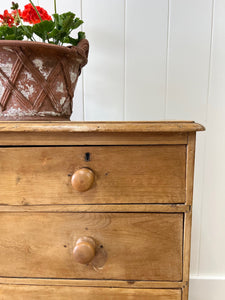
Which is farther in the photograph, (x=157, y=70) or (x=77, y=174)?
(x=157, y=70)

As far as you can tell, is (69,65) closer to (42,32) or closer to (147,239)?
(42,32)

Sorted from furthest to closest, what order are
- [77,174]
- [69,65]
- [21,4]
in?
[21,4]
[69,65]
[77,174]

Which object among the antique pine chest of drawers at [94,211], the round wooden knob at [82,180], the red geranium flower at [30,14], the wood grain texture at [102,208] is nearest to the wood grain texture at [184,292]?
the antique pine chest of drawers at [94,211]

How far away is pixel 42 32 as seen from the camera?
1.94ft

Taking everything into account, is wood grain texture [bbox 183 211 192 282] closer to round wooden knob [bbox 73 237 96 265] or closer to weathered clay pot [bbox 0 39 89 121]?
round wooden knob [bbox 73 237 96 265]

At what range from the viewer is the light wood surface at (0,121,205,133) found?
489 mm

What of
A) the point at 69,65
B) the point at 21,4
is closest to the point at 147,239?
the point at 69,65

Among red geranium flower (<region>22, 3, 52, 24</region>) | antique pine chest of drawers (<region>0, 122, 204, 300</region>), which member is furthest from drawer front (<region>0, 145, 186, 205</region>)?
red geranium flower (<region>22, 3, 52, 24</region>)

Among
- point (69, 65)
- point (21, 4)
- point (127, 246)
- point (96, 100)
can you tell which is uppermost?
point (21, 4)

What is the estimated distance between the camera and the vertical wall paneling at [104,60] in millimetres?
930

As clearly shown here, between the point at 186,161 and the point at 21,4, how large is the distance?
3.02 feet

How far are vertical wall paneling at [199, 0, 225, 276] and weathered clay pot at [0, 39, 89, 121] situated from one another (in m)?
0.62

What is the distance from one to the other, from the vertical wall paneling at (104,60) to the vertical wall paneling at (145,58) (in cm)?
3

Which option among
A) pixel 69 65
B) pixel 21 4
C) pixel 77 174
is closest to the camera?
pixel 77 174
